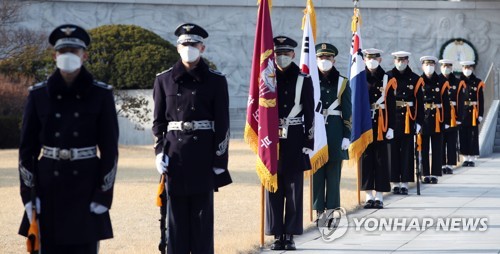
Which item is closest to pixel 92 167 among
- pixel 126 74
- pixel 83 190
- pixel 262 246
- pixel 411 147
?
pixel 83 190

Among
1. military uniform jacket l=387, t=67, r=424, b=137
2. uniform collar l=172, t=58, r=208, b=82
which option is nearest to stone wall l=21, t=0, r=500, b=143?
Answer: military uniform jacket l=387, t=67, r=424, b=137

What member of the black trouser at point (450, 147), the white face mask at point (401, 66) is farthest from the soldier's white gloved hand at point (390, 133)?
the black trouser at point (450, 147)

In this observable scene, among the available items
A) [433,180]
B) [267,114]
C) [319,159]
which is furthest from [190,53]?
[433,180]

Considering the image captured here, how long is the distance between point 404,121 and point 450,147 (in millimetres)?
4927

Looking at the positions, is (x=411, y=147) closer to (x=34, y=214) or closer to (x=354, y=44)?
(x=354, y=44)

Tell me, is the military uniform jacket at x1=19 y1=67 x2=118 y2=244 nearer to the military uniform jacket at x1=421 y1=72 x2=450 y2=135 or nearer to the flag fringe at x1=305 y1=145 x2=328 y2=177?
the flag fringe at x1=305 y1=145 x2=328 y2=177

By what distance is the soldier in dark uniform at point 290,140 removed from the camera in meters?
10.8

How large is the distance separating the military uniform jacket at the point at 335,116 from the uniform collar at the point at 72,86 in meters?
6.16

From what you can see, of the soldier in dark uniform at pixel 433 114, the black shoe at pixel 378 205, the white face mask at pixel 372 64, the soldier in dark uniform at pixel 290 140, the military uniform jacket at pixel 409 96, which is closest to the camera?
the soldier in dark uniform at pixel 290 140

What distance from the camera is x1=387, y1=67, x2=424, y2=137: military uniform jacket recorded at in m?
16.5

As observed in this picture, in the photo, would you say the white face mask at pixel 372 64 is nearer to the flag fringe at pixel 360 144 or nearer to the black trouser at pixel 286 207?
the flag fringe at pixel 360 144

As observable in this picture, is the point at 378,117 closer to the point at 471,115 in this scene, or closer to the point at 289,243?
the point at 289,243

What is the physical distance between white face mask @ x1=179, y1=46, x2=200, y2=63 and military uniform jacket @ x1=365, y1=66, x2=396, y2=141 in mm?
6993

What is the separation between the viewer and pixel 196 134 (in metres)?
8.66
